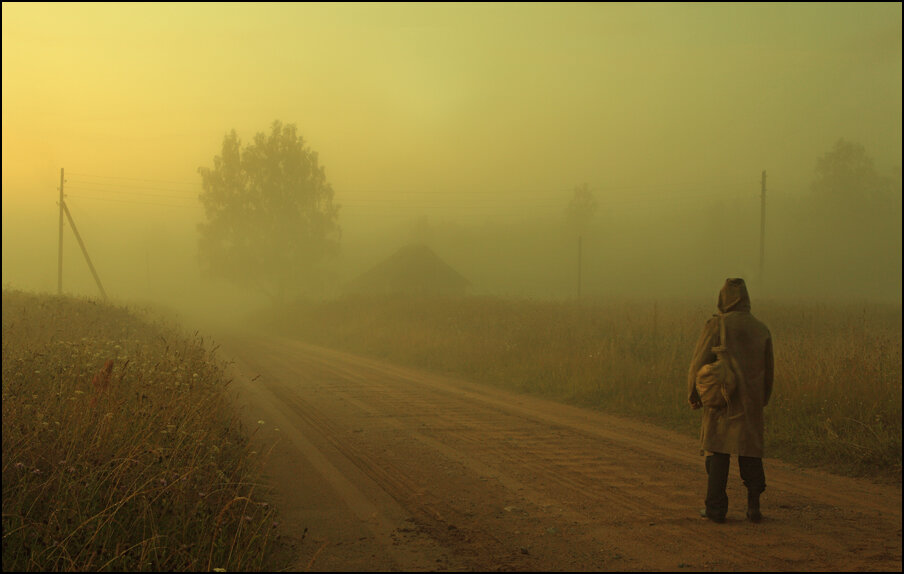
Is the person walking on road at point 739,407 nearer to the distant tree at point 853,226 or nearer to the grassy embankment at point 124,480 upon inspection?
the grassy embankment at point 124,480

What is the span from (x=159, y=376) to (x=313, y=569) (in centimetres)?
470

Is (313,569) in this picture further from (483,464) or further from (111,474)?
(483,464)

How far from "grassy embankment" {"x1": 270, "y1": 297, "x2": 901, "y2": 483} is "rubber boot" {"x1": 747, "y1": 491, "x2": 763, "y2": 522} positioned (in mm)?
2629

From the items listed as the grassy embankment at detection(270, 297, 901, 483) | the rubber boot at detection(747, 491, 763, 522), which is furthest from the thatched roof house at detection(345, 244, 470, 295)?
the rubber boot at detection(747, 491, 763, 522)

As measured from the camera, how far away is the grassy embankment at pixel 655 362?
823 cm

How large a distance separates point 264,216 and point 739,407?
4423 centimetres

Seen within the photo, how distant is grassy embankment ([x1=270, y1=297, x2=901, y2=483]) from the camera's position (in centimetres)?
823

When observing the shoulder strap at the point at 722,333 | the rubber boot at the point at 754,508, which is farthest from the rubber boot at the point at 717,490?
the shoulder strap at the point at 722,333

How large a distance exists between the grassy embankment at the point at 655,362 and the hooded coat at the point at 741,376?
2690 millimetres

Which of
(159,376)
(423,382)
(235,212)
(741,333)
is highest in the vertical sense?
(235,212)

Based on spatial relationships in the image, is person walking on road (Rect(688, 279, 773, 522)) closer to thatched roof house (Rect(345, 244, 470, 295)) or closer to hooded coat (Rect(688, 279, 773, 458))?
hooded coat (Rect(688, 279, 773, 458))

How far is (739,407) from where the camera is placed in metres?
5.49

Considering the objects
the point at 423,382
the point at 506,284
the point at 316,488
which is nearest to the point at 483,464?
the point at 316,488

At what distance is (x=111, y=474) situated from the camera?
4.86 meters
